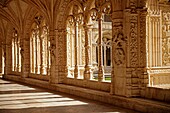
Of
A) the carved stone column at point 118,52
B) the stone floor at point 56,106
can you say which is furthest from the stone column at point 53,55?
the carved stone column at point 118,52

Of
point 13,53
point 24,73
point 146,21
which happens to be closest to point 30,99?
point 146,21

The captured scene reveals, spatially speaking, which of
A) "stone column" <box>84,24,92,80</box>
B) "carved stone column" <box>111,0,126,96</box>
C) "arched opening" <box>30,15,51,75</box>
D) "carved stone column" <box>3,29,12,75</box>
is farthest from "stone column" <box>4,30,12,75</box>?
"carved stone column" <box>111,0,126,96</box>

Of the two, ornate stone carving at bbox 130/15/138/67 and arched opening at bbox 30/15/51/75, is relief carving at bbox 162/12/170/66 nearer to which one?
ornate stone carving at bbox 130/15/138/67

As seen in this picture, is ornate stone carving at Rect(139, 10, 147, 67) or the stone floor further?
ornate stone carving at Rect(139, 10, 147, 67)

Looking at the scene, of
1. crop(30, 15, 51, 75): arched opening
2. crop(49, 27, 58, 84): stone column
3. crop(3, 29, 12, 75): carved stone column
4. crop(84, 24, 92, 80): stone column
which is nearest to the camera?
crop(84, 24, 92, 80): stone column

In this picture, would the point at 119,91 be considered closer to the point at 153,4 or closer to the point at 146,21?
the point at 146,21

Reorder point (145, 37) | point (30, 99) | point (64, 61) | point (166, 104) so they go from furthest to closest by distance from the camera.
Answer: point (64, 61)
point (30, 99)
point (145, 37)
point (166, 104)

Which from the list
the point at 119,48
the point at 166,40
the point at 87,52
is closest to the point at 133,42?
the point at 119,48

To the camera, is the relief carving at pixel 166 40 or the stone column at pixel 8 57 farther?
the stone column at pixel 8 57

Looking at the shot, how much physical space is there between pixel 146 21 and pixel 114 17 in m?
0.76

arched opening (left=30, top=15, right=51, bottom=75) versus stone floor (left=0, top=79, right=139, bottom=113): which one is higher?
arched opening (left=30, top=15, right=51, bottom=75)

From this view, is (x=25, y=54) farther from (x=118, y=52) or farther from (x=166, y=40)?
(x=166, y=40)

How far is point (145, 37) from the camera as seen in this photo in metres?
7.05

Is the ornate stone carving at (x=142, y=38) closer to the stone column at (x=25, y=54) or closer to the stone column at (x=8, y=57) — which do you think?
the stone column at (x=25, y=54)
